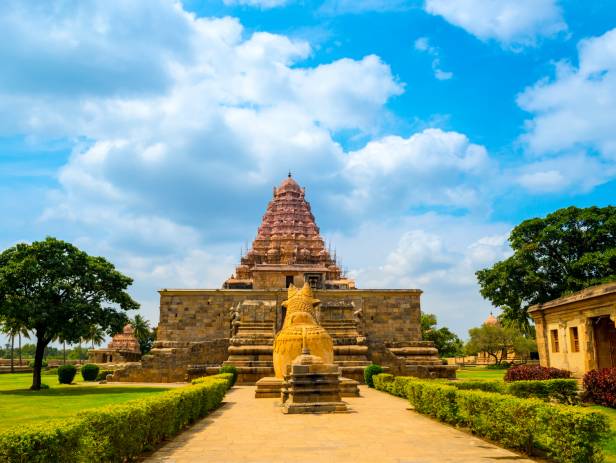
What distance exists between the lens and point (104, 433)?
6504mm

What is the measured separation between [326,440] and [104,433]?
3756 millimetres

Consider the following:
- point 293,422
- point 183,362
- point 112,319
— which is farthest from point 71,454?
point 183,362

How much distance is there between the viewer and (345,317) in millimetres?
27672

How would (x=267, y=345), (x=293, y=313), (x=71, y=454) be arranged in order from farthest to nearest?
(x=267, y=345)
(x=293, y=313)
(x=71, y=454)

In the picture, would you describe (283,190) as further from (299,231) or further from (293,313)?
(293,313)

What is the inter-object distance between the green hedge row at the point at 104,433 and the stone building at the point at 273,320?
1318 cm

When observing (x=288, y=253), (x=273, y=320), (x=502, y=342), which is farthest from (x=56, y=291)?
(x=502, y=342)

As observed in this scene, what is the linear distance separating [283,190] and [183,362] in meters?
38.8

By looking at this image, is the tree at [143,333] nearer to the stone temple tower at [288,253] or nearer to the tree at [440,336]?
the stone temple tower at [288,253]

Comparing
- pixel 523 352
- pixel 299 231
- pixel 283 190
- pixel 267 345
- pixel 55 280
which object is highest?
pixel 283 190

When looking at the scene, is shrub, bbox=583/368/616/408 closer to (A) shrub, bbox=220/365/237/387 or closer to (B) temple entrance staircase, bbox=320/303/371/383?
(B) temple entrance staircase, bbox=320/303/371/383

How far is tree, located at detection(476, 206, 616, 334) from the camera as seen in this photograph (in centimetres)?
3144

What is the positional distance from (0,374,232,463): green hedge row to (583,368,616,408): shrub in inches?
393

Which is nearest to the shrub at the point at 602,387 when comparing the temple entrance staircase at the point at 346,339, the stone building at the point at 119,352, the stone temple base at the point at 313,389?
the stone temple base at the point at 313,389
